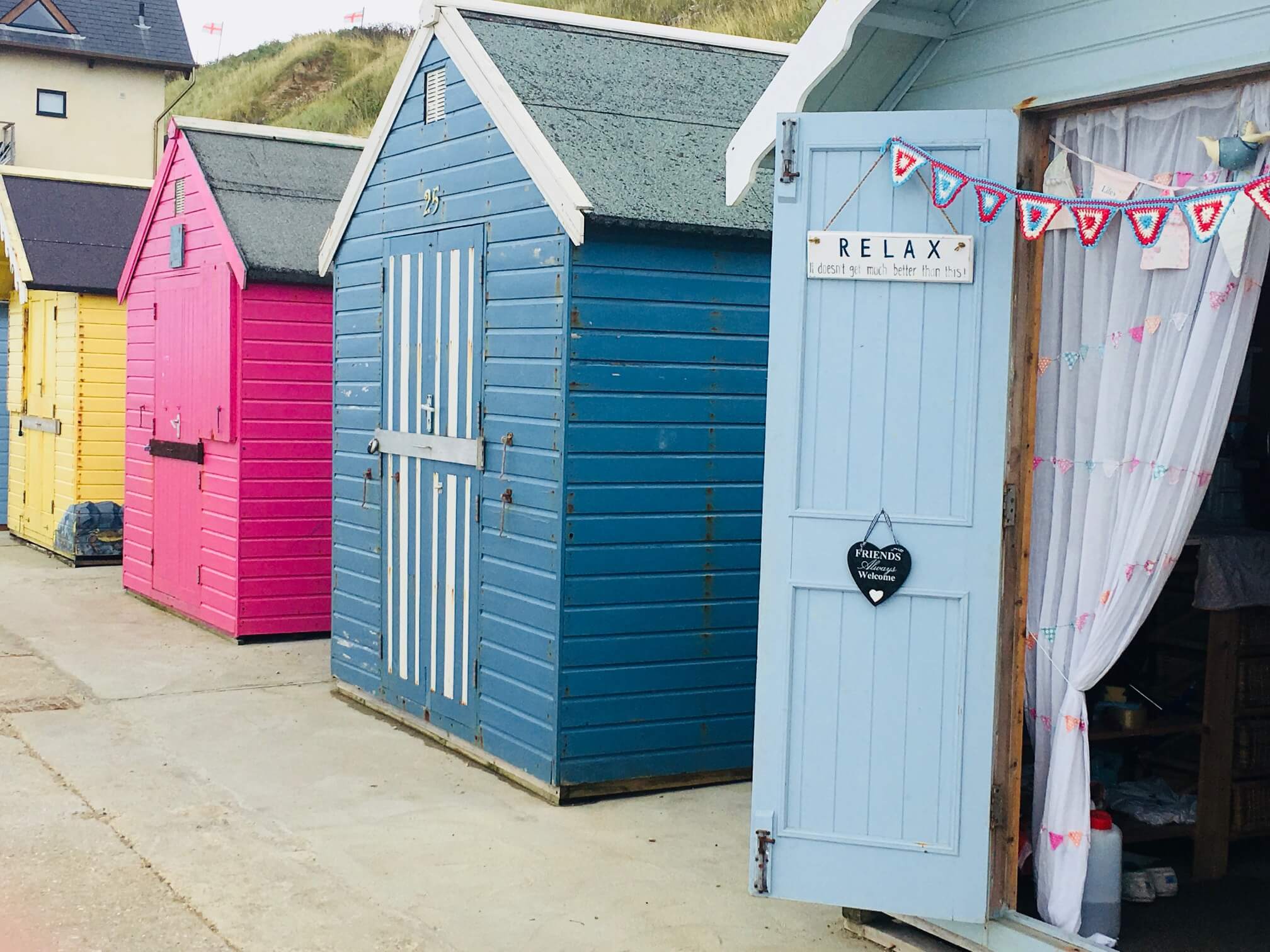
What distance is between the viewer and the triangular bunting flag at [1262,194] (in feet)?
12.1

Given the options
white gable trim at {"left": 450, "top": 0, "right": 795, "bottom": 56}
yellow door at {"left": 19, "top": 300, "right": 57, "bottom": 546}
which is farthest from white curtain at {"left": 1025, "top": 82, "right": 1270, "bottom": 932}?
yellow door at {"left": 19, "top": 300, "right": 57, "bottom": 546}

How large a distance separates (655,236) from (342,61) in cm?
4483

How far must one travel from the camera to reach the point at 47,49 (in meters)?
36.7

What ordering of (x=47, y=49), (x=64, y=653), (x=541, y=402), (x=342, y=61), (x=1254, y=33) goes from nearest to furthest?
(x=1254, y=33) → (x=541, y=402) → (x=64, y=653) → (x=47, y=49) → (x=342, y=61)

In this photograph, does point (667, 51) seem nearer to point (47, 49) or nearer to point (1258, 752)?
point (1258, 752)

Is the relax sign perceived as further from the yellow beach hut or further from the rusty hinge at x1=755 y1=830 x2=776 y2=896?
the yellow beach hut

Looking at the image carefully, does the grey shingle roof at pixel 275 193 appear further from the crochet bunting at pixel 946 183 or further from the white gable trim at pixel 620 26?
the crochet bunting at pixel 946 183

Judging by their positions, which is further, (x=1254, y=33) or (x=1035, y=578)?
(x=1035, y=578)

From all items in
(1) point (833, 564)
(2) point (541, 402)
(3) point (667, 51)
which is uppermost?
(3) point (667, 51)

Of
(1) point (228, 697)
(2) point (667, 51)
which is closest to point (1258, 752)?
(2) point (667, 51)

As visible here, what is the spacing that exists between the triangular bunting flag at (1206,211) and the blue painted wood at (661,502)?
2.78 m

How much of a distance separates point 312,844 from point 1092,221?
3545 millimetres

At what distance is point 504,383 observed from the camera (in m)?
6.57

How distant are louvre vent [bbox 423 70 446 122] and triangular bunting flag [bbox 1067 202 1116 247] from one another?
12.4ft
